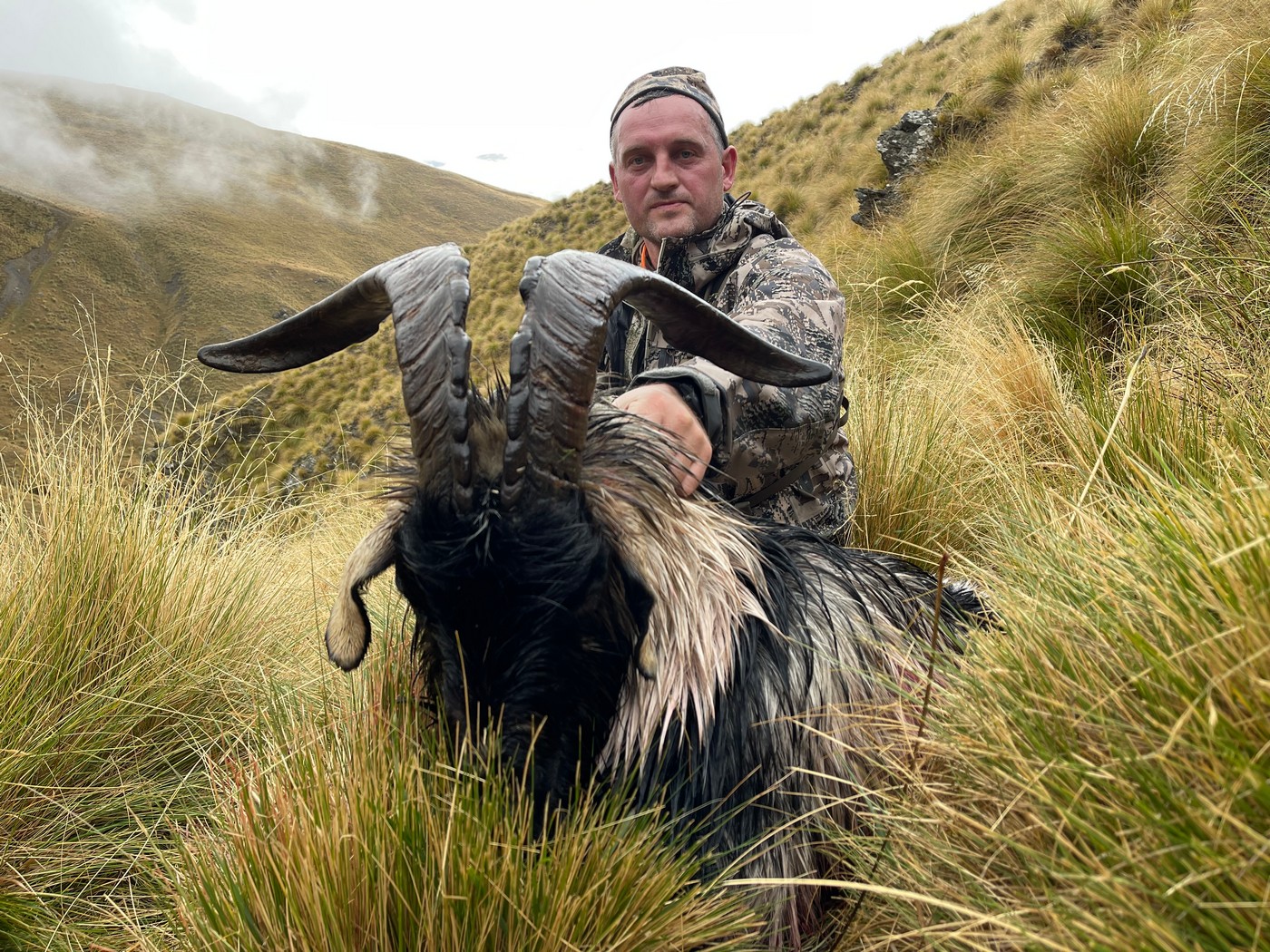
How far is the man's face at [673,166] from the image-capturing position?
3711 mm

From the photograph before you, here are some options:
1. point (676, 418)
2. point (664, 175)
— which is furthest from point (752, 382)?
point (664, 175)

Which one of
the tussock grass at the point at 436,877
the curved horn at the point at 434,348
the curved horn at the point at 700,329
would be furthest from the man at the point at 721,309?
the tussock grass at the point at 436,877

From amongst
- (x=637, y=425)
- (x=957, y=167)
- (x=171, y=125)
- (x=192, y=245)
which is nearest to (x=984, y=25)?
(x=957, y=167)

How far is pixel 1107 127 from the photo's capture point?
664cm

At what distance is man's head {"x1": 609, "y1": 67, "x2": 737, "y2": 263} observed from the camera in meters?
3.71

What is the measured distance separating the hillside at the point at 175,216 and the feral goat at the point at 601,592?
6669 cm

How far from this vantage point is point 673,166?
372 centimetres

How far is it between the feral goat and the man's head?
186 cm

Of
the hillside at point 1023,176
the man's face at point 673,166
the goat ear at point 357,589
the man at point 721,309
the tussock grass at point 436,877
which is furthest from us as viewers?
the hillside at point 1023,176

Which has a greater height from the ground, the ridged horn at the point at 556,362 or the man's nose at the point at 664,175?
the man's nose at the point at 664,175

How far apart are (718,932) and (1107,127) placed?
716 cm

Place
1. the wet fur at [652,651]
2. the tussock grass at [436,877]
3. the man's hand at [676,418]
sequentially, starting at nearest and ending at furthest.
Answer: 1. the tussock grass at [436,877]
2. the wet fur at [652,651]
3. the man's hand at [676,418]

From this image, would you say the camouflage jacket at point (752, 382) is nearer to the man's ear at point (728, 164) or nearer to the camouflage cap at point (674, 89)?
the man's ear at point (728, 164)

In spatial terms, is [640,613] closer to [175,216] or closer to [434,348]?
[434,348]
